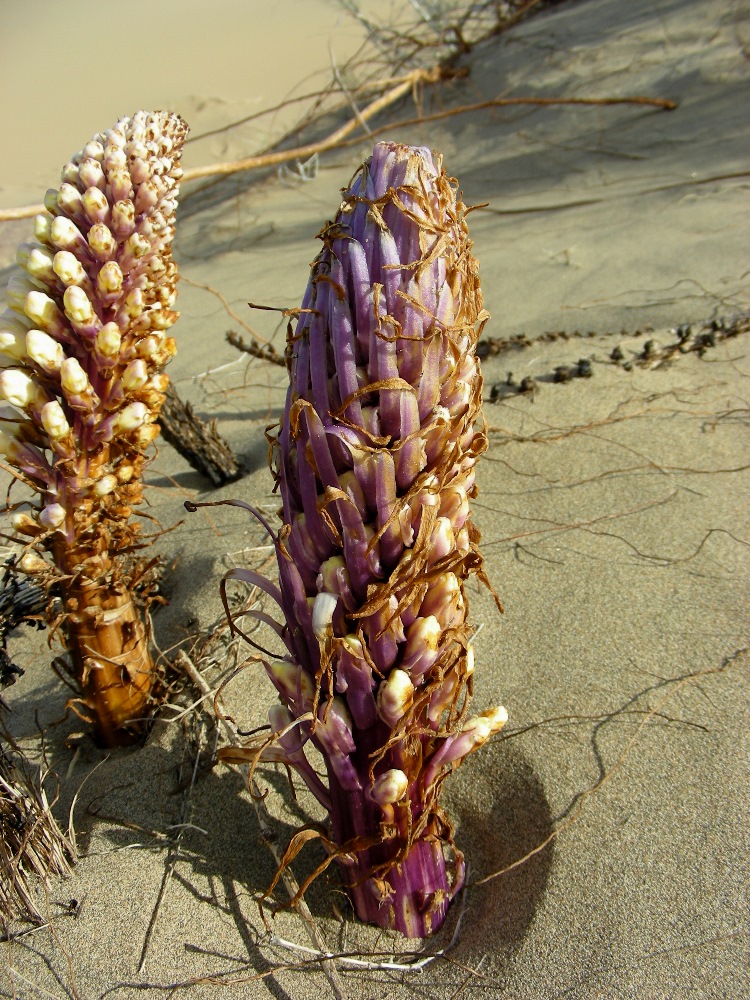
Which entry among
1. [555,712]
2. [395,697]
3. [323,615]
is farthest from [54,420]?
[555,712]

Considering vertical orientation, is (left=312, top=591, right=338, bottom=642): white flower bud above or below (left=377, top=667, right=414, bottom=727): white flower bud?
above

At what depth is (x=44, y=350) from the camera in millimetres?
1507

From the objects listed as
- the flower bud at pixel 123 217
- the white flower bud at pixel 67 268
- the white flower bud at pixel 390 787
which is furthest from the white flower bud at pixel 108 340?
the white flower bud at pixel 390 787

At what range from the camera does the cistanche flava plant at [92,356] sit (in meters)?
1.54

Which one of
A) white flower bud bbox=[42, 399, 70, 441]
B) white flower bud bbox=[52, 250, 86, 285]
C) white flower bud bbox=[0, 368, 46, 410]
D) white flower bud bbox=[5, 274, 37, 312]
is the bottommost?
white flower bud bbox=[42, 399, 70, 441]

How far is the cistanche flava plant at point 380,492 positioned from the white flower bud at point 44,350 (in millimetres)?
519

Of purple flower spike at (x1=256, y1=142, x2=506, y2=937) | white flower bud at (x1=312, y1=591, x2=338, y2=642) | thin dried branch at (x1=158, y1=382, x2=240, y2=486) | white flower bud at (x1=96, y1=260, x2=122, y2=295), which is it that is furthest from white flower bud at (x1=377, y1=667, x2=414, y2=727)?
thin dried branch at (x1=158, y1=382, x2=240, y2=486)

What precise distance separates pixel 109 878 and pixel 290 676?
62 cm

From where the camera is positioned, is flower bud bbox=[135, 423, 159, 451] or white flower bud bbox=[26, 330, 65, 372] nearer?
white flower bud bbox=[26, 330, 65, 372]

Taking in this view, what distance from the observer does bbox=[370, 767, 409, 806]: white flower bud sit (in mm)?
1267

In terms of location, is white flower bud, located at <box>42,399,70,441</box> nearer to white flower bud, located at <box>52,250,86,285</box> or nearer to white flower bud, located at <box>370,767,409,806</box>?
white flower bud, located at <box>52,250,86,285</box>

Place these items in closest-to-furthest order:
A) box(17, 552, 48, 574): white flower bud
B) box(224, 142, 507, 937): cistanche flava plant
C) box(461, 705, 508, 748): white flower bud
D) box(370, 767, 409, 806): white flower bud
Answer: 1. box(224, 142, 507, 937): cistanche flava plant
2. box(370, 767, 409, 806): white flower bud
3. box(461, 705, 508, 748): white flower bud
4. box(17, 552, 48, 574): white flower bud

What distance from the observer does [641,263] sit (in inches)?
163

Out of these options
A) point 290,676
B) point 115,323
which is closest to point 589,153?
point 115,323
